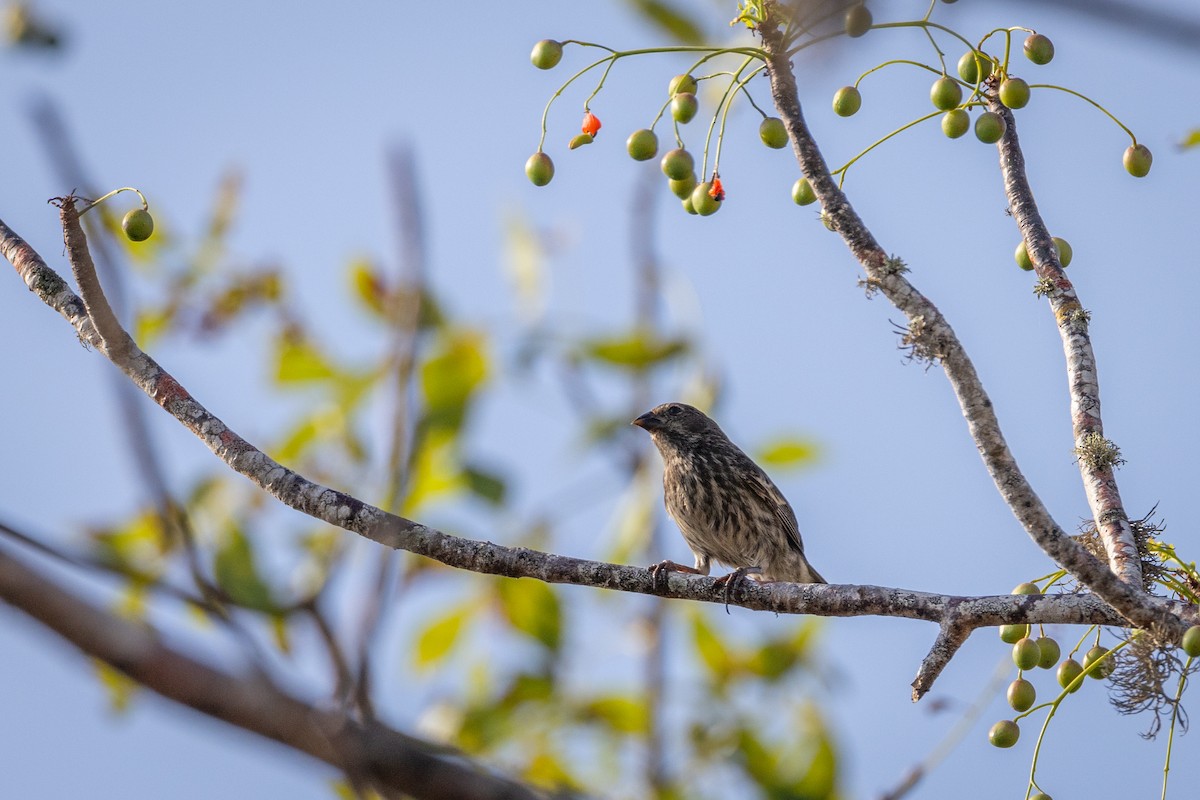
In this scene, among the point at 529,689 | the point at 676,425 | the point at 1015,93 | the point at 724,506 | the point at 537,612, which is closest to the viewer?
the point at 1015,93

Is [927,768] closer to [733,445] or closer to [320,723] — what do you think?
[320,723]

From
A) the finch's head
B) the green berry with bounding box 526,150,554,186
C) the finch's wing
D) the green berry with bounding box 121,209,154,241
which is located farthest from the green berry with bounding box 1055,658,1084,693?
the finch's head

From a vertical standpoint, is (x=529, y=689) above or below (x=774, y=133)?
below

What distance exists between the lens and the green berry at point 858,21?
3.09m

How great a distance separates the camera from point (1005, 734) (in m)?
3.29

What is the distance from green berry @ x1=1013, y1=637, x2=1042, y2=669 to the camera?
10.7 ft

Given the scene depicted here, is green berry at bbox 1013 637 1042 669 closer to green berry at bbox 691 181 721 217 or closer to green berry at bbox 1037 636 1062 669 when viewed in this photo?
green berry at bbox 1037 636 1062 669

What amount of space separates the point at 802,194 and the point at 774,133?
9.7 inches

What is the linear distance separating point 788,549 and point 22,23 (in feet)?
16.3

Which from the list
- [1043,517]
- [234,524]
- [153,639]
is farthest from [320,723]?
[1043,517]

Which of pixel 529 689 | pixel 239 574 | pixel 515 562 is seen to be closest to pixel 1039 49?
pixel 515 562

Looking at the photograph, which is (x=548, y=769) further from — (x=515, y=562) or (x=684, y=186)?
(x=684, y=186)

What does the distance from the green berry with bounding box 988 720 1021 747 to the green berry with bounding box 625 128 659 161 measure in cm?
186

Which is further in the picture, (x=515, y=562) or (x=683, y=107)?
(x=515, y=562)
